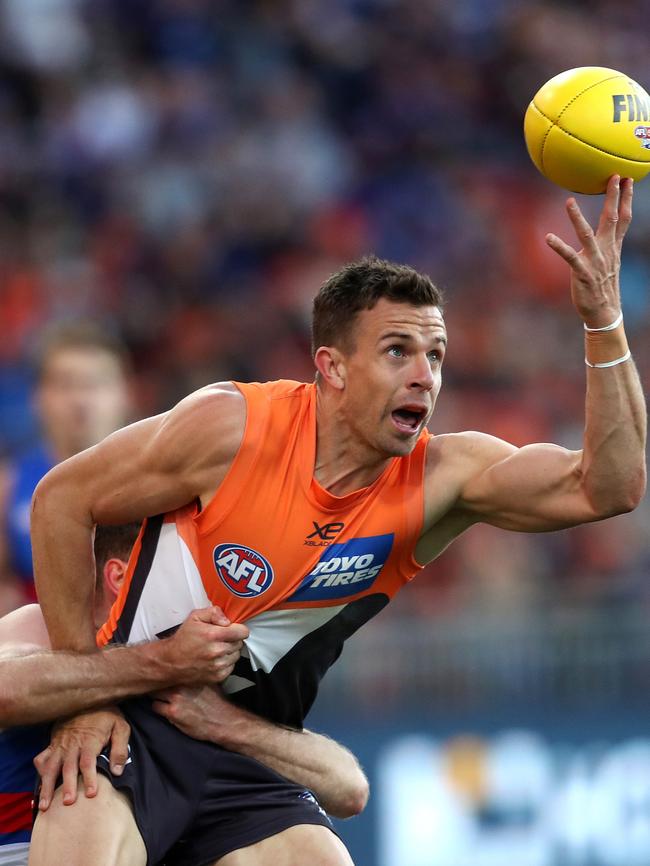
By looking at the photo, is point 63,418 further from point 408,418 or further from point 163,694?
point 408,418

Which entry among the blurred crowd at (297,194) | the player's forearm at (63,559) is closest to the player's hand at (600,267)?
the player's forearm at (63,559)

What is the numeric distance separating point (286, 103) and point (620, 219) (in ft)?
30.5

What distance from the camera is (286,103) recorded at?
1343 centimetres

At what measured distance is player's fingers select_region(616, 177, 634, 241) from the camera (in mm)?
4477

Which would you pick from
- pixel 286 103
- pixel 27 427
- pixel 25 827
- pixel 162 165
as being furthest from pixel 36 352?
pixel 25 827

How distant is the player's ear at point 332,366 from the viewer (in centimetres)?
489

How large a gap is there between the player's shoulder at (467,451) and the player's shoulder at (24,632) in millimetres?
1465

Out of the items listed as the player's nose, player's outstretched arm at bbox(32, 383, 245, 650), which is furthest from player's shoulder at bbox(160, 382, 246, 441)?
the player's nose

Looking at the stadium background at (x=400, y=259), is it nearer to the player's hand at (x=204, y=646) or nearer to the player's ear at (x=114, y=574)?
the player's ear at (x=114, y=574)

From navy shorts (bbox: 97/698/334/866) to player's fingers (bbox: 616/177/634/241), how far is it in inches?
81.3

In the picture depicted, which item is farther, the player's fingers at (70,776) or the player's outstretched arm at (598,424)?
the player's fingers at (70,776)

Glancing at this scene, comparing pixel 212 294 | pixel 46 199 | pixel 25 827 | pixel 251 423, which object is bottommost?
pixel 25 827

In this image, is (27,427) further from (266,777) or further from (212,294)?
(266,777)

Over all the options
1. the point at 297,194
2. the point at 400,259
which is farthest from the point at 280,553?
the point at 297,194
